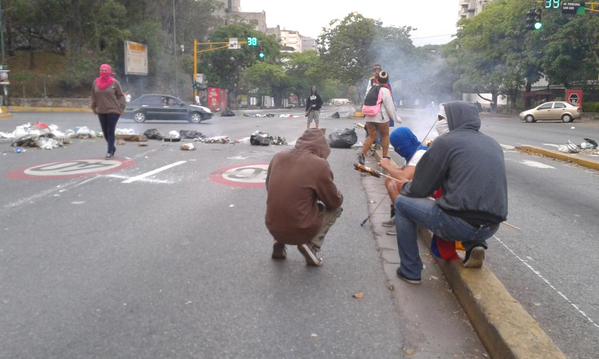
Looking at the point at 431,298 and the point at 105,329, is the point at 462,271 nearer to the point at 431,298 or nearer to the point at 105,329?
the point at 431,298

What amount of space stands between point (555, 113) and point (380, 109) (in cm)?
3096

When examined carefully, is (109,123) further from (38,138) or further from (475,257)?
(475,257)

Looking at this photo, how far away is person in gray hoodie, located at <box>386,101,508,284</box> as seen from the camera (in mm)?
3451

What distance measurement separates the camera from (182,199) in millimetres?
6707

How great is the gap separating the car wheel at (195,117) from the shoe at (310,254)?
2241 cm

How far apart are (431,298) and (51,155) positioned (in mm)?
9084

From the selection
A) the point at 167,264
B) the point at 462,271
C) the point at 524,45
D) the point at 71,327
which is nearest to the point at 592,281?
the point at 462,271

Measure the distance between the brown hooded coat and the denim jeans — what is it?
0.58 metres

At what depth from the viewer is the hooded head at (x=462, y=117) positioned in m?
3.62

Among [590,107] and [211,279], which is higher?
[590,107]

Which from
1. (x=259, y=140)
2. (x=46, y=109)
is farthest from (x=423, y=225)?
(x=46, y=109)

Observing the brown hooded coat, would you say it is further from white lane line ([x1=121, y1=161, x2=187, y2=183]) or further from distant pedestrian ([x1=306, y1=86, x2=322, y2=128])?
distant pedestrian ([x1=306, y1=86, x2=322, y2=128])

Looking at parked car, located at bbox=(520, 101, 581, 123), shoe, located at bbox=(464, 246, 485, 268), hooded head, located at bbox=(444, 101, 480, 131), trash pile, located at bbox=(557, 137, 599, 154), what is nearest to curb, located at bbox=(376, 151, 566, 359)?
shoe, located at bbox=(464, 246, 485, 268)

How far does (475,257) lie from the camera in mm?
3727
